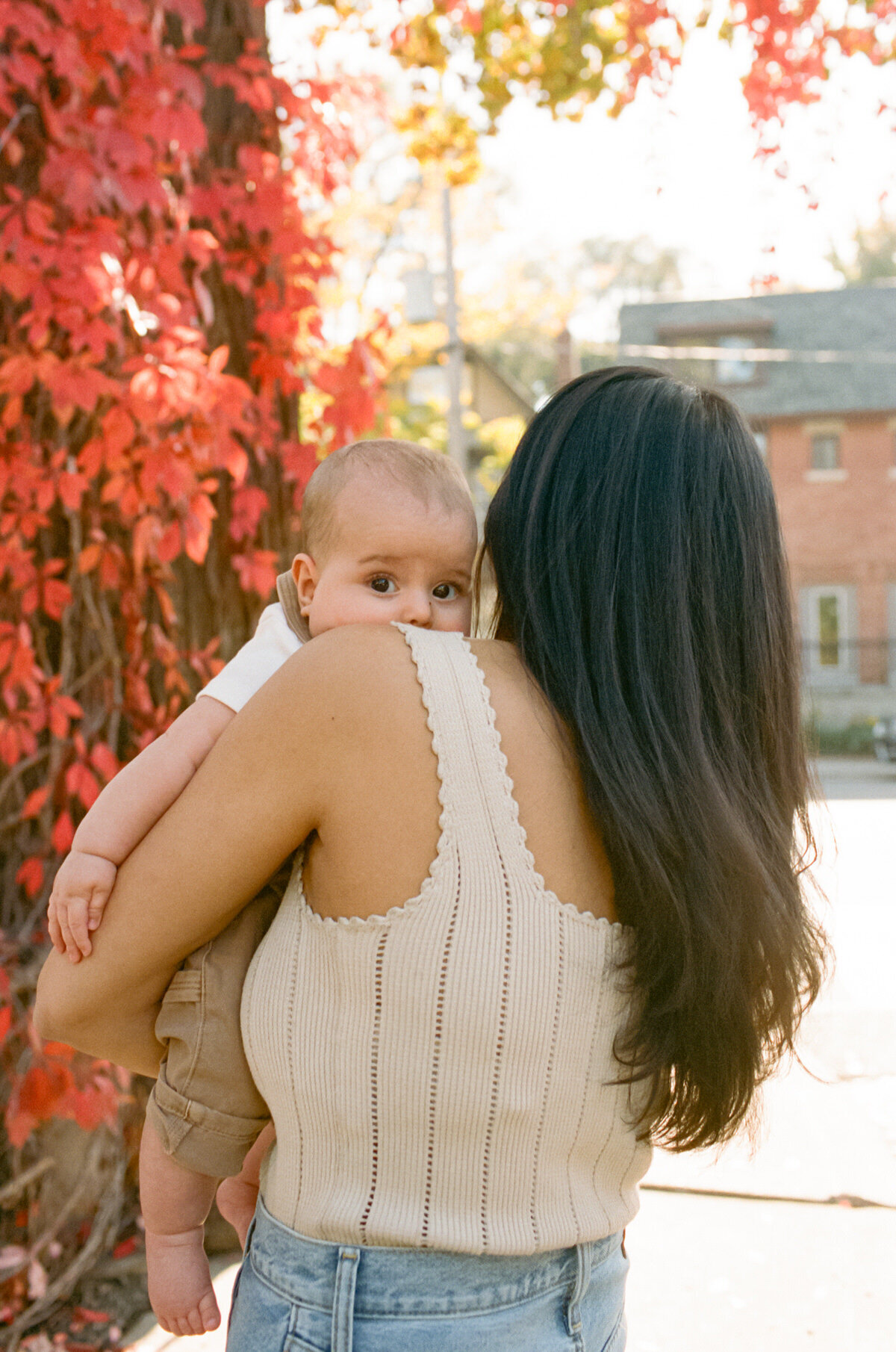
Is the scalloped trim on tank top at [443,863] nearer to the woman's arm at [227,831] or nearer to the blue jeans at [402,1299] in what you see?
the woman's arm at [227,831]

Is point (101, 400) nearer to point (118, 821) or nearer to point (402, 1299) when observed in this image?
point (118, 821)

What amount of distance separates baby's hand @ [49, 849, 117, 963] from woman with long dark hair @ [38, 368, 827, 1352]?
0.09 ft

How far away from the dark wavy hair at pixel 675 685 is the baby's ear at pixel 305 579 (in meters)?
0.41

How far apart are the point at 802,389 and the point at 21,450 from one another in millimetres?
22387

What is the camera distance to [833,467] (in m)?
22.8

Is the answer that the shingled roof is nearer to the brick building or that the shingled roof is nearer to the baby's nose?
the brick building

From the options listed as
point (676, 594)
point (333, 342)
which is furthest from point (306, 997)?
point (333, 342)

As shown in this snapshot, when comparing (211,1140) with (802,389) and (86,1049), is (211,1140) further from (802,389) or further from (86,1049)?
(802,389)

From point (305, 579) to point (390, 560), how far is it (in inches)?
5.5

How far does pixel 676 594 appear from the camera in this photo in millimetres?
1179

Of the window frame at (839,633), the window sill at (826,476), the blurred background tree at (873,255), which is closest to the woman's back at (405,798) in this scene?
the window frame at (839,633)

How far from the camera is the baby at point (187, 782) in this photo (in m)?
1.24

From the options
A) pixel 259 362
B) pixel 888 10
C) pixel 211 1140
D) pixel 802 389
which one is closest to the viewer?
pixel 211 1140

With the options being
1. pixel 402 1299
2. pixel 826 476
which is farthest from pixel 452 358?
pixel 402 1299
